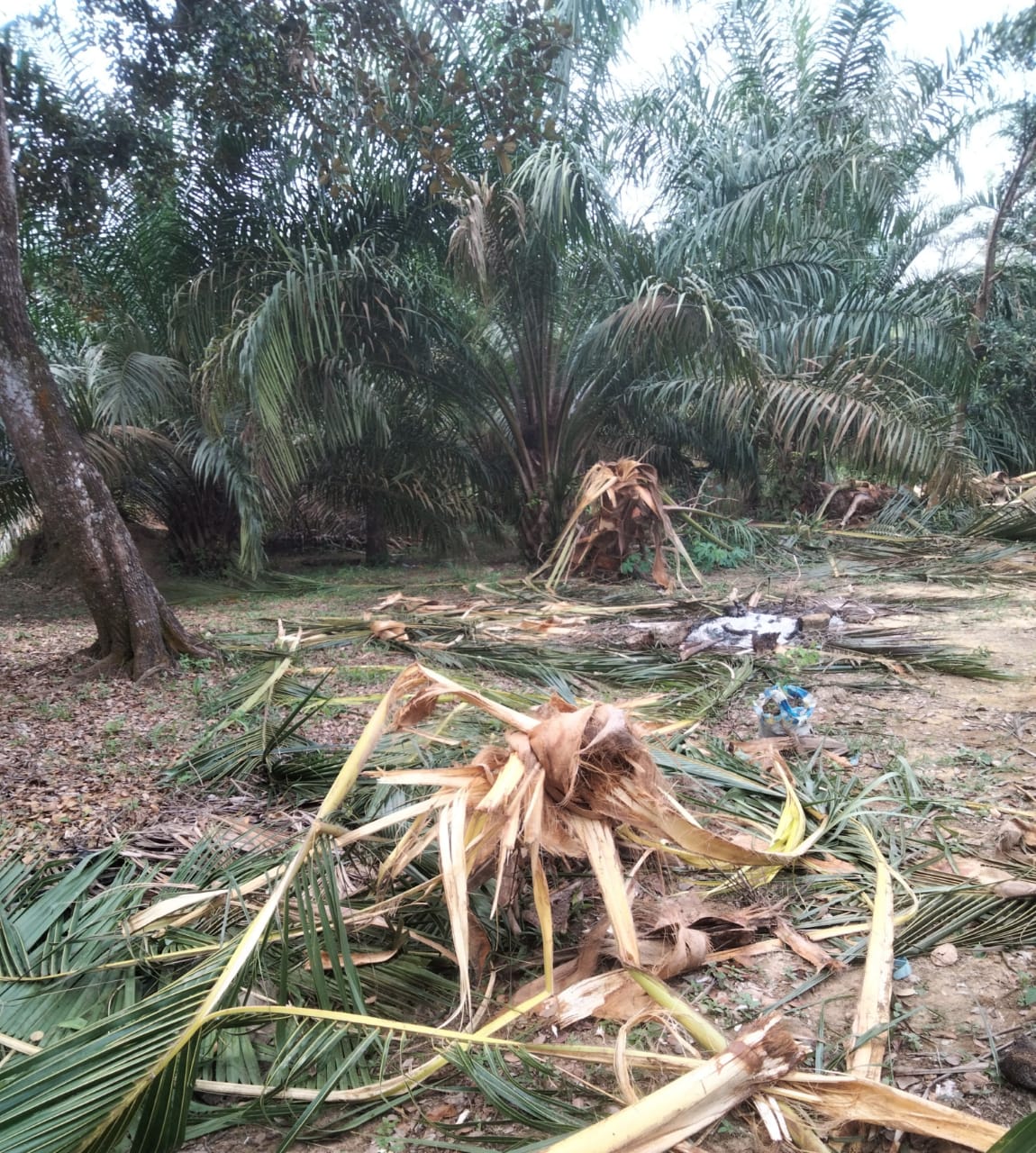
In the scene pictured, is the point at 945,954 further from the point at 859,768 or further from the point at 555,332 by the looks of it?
the point at 555,332

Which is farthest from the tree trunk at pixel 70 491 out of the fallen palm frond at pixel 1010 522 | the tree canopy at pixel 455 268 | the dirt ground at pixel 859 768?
the fallen palm frond at pixel 1010 522

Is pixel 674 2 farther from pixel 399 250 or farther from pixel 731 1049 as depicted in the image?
pixel 731 1049

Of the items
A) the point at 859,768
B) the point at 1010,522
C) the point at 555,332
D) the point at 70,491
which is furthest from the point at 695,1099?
the point at 1010,522

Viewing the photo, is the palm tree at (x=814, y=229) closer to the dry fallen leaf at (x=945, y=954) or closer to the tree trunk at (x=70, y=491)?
the tree trunk at (x=70, y=491)

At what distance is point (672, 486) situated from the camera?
8.65 m

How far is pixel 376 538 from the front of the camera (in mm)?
8367

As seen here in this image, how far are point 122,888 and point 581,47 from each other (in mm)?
6624

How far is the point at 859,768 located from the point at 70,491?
3.09 meters

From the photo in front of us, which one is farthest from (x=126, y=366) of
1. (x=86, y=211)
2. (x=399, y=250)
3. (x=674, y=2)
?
(x=674, y=2)

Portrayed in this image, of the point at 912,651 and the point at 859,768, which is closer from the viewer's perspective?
the point at 859,768

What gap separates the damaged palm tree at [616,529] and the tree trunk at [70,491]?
9.69 feet

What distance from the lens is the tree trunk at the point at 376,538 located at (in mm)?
8133

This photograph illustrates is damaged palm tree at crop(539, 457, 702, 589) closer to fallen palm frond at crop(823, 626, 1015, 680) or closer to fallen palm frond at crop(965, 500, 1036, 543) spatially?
fallen palm frond at crop(823, 626, 1015, 680)

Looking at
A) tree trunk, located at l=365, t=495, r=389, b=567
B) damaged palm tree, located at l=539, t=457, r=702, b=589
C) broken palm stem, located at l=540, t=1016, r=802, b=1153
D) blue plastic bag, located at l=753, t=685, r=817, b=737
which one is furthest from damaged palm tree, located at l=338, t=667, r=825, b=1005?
tree trunk, located at l=365, t=495, r=389, b=567
